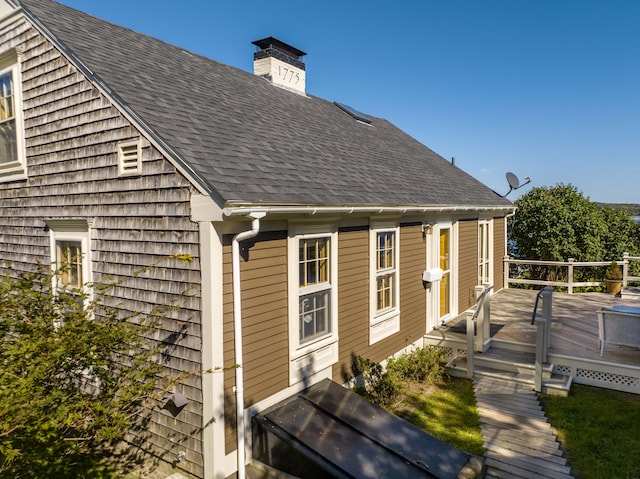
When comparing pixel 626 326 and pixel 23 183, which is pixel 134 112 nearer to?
pixel 23 183

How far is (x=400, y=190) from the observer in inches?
331

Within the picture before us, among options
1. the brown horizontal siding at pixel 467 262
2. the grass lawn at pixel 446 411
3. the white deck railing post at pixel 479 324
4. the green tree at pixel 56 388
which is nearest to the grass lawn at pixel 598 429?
the grass lawn at pixel 446 411

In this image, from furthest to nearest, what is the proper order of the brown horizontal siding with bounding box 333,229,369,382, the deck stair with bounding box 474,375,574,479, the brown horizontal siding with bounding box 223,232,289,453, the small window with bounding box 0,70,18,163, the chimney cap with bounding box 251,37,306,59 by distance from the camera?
the chimney cap with bounding box 251,37,306,59, the small window with bounding box 0,70,18,163, the brown horizontal siding with bounding box 333,229,369,382, the deck stair with bounding box 474,375,574,479, the brown horizontal siding with bounding box 223,232,289,453

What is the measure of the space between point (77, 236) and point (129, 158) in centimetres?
180

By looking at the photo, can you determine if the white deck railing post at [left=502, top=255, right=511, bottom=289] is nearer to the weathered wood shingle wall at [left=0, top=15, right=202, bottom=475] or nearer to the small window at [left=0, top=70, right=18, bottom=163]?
the weathered wood shingle wall at [left=0, top=15, right=202, bottom=475]

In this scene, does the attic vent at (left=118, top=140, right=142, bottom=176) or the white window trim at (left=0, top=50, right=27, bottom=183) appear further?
the white window trim at (left=0, top=50, right=27, bottom=183)

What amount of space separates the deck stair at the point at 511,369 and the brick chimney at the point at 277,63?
822 cm

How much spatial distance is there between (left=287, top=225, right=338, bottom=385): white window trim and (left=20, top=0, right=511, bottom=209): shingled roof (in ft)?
1.72

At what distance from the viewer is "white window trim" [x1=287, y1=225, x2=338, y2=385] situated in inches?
223

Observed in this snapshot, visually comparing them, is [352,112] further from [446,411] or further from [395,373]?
[446,411]

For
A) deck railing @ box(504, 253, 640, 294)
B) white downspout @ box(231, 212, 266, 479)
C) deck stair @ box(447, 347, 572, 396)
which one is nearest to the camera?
white downspout @ box(231, 212, 266, 479)

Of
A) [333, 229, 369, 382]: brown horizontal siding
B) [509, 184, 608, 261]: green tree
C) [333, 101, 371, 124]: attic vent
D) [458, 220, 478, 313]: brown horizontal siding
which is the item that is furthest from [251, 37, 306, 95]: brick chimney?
[509, 184, 608, 261]: green tree

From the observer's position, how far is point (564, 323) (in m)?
10.4

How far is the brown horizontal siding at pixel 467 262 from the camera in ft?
36.2
